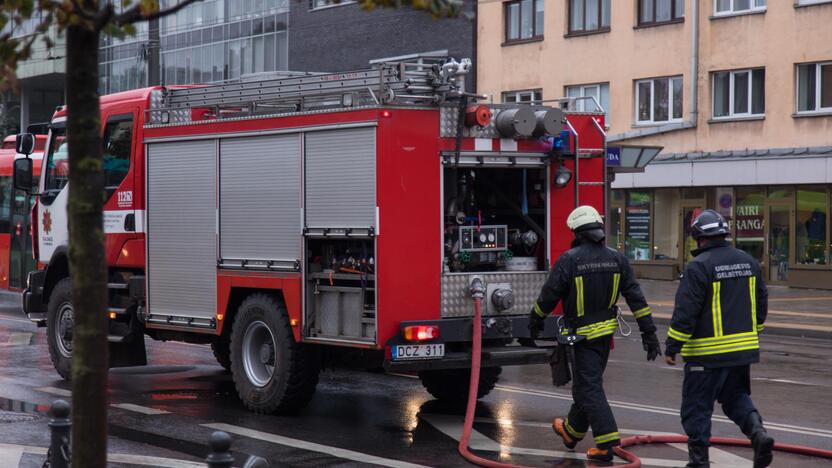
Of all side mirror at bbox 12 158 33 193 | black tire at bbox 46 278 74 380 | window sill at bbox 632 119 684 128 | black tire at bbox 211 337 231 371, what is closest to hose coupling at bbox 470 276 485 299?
black tire at bbox 211 337 231 371

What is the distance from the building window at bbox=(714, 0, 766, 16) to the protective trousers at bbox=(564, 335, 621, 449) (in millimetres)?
23663

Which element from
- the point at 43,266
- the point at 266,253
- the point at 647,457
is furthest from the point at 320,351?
the point at 43,266

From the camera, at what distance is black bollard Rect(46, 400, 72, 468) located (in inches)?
256

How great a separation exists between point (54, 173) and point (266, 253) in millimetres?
4228

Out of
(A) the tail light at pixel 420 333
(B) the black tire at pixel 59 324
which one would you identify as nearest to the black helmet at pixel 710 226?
(A) the tail light at pixel 420 333

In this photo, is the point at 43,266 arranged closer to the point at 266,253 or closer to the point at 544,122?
the point at 266,253

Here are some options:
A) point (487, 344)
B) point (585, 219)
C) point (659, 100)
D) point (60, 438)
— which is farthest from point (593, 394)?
point (659, 100)

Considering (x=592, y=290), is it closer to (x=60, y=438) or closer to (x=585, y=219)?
(x=585, y=219)

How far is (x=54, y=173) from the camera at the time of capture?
1362 centimetres

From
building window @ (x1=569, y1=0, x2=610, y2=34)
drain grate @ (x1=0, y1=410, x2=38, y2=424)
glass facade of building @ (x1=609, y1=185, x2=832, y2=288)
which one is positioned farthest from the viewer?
building window @ (x1=569, y1=0, x2=610, y2=34)

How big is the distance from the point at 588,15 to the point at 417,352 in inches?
1041

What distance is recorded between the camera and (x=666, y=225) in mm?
33594

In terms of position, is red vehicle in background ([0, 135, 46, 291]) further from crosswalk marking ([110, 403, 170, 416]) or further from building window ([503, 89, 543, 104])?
building window ([503, 89, 543, 104])

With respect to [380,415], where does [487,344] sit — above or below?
above
